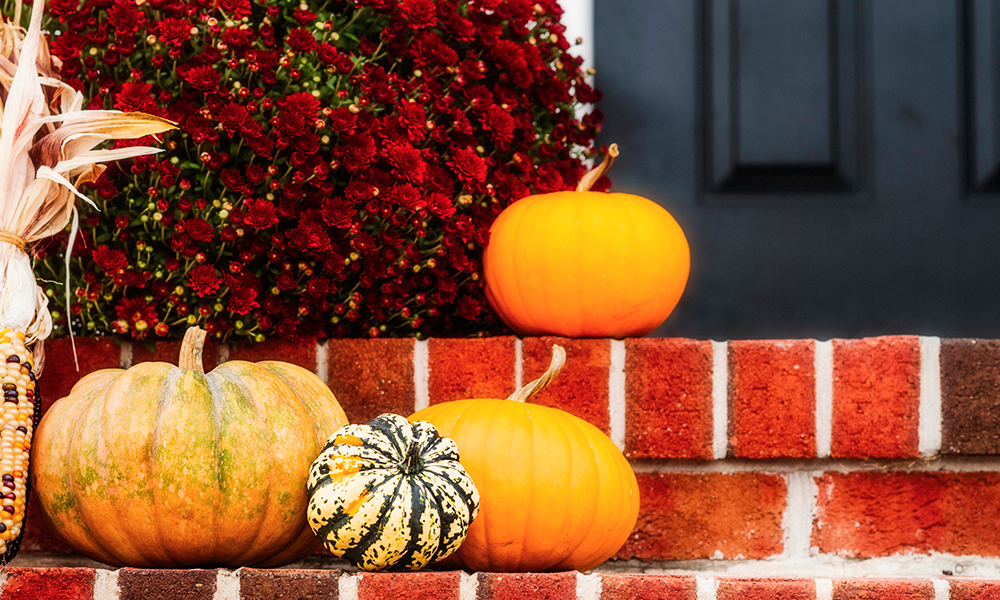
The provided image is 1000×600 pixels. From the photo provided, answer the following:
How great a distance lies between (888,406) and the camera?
136 cm

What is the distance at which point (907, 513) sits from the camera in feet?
4.59

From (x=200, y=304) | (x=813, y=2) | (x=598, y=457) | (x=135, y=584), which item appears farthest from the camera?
(x=813, y=2)

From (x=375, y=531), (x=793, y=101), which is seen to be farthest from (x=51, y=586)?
(x=793, y=101)

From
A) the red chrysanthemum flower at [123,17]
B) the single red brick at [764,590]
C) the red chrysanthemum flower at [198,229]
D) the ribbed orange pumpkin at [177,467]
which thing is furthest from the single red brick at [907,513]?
the red chrysanthemum flower at [123,17]

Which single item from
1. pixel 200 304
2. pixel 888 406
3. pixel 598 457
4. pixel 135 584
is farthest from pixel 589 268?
pixel 135 584

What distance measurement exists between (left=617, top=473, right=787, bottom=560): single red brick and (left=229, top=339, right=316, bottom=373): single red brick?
0.59 meters

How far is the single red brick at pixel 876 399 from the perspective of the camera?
53.5 inches

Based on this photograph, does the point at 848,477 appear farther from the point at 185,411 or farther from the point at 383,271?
the point at 185,411

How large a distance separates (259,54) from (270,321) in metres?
0.42

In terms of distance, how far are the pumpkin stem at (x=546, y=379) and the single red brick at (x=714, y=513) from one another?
27cm

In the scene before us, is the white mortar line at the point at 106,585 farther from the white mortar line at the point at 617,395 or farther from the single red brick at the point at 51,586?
the white mortar line at the point at 617,395

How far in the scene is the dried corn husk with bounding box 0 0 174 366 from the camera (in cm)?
123

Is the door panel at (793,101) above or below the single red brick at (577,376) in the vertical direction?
above

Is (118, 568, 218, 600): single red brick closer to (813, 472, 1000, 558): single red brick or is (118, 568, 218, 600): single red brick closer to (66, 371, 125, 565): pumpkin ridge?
(66, 371, 125, 565): pumpkin ridge
